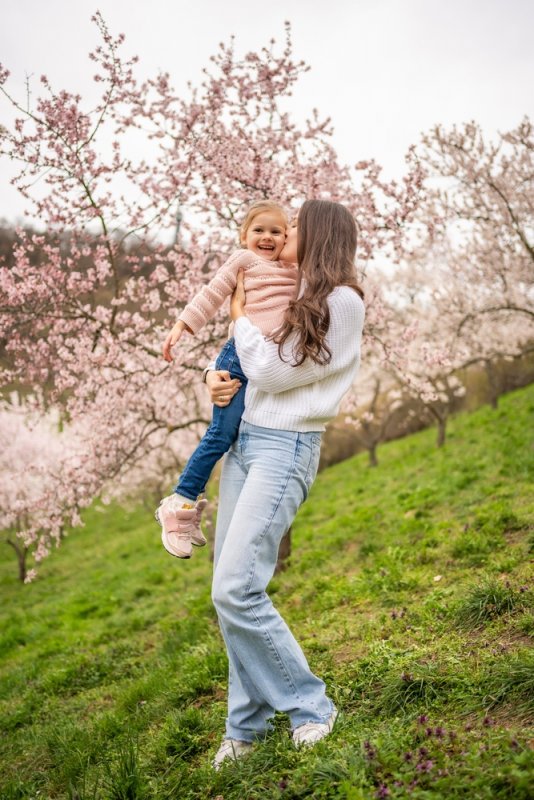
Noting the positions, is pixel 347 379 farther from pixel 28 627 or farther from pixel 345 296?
pixel 28 627

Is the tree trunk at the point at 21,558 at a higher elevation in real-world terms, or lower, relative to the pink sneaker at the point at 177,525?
lower

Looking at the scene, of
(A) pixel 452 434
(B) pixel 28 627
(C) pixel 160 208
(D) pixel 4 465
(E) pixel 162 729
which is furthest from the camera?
(D) pixel 4 465

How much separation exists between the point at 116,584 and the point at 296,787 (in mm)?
9219

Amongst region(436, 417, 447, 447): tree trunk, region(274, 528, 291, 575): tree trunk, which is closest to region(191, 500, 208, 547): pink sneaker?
region(274, 528, 291, 575): tree trunk

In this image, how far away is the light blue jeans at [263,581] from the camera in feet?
8.56

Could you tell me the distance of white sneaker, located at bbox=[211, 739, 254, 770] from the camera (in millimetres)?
2743

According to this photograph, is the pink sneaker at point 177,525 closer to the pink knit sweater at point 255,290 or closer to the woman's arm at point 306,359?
the woman's arm at point 306,359

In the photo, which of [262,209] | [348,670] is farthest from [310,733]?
[262,209]

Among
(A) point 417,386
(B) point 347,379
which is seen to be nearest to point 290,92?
(A) point 417,386

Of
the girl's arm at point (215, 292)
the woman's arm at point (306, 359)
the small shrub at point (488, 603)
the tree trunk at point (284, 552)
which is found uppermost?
the girl's arm at point (215, 292)

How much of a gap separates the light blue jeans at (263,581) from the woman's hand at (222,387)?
166 millimetres

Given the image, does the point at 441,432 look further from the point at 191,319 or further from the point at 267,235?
the point at 191,319

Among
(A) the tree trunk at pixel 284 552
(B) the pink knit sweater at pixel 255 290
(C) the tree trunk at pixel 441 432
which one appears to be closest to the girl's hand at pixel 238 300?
(B) the pink knit sweater at pixel 255 290

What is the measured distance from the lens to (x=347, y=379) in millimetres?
2803
